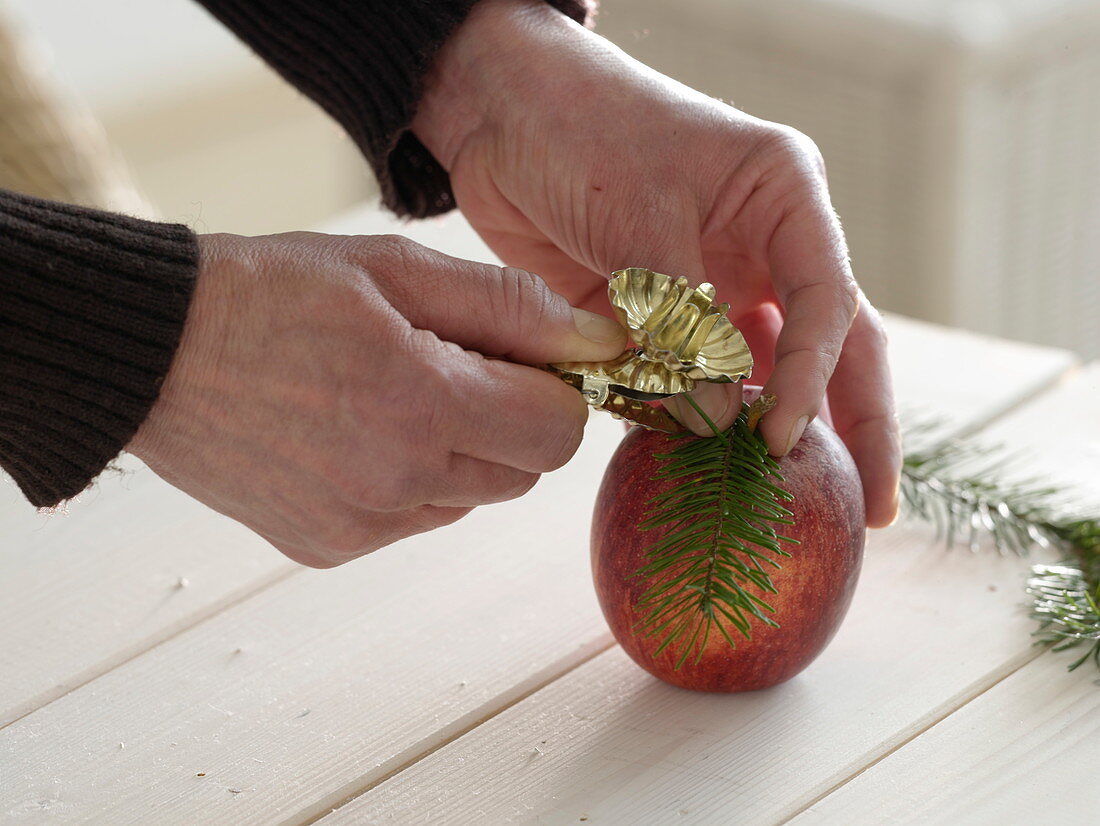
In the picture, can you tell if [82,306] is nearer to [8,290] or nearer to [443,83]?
[8,290]

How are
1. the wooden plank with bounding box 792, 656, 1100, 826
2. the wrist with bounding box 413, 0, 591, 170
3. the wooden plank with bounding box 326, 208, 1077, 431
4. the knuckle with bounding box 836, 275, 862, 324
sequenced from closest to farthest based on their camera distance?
the wooden plank with bounding box 792, 656, 1100, 826 < the knuckle with bounding box 836, 275, 862, 324 < the wrist with bounding box 413, 0, 591, 170 < the wooden plank with bounding box 326, 208, 1077, 431

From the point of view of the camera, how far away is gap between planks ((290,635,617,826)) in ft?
2.37

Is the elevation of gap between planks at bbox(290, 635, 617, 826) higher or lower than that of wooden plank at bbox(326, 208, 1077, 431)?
higher

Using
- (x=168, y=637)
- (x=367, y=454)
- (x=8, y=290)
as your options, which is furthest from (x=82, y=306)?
(x=168, y=637)

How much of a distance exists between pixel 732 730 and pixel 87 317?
0.45 m

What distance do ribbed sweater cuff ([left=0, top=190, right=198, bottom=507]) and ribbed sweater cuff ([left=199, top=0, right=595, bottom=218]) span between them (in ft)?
1.27

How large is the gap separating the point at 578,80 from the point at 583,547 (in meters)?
0.37

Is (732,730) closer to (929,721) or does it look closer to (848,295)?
(929,721)

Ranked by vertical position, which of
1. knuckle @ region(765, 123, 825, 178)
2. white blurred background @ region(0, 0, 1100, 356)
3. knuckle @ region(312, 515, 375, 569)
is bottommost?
white blurred background @ region(0, 0, 1100, 356)

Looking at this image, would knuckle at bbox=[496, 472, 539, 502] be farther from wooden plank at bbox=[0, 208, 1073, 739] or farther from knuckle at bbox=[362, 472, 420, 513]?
wooden plank at bbox=[0, 208, 1073, 739]

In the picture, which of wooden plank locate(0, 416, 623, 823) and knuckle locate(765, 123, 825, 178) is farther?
knuckle locate(765, 123, 825, 178)

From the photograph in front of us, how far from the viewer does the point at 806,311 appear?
2.71 feet

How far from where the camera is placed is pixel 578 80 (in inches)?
37.3

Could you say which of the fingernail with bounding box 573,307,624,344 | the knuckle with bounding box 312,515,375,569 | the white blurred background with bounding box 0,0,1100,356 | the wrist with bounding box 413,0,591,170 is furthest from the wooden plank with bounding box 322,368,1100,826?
the white blurred background with bounding box 0,0,1100,356
